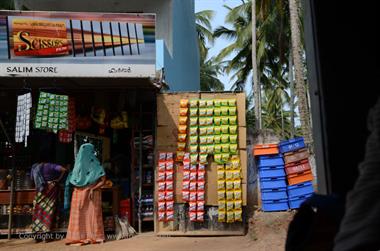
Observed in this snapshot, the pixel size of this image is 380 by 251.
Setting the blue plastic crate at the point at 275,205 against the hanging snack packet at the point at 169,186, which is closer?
the hanging snack packet at the point at 169,186

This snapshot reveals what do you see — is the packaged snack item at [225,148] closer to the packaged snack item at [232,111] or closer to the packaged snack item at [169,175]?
the packaged snack item at [232,111]

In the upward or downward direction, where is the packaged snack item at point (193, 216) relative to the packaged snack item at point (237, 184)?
downward

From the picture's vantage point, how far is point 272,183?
30.4 feet

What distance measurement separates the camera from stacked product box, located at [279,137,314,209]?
917cm

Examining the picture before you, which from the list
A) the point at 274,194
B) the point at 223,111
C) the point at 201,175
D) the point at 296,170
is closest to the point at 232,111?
the point at 223,111

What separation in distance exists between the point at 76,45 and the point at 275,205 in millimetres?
4948

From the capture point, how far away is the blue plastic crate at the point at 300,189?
911 centimetres

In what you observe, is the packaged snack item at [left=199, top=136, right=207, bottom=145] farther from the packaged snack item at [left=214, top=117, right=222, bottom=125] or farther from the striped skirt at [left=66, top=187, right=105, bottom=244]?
the striped skirt at [left=66, top=187, right=105, bottom=244]

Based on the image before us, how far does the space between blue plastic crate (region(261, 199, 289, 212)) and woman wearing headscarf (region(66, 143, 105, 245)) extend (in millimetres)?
3281

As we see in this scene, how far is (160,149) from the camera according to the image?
8.89 metres

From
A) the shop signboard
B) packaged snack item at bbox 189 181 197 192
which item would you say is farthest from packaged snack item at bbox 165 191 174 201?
the shop signboard

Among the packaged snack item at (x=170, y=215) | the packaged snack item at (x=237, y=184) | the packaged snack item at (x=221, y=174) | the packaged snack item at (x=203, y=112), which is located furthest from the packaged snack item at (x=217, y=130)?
the packaged snack item at (x=170, y=215)

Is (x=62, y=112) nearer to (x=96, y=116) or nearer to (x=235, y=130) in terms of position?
(x=96, y=116)

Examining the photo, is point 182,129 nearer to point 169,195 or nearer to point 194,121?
point 194,121
